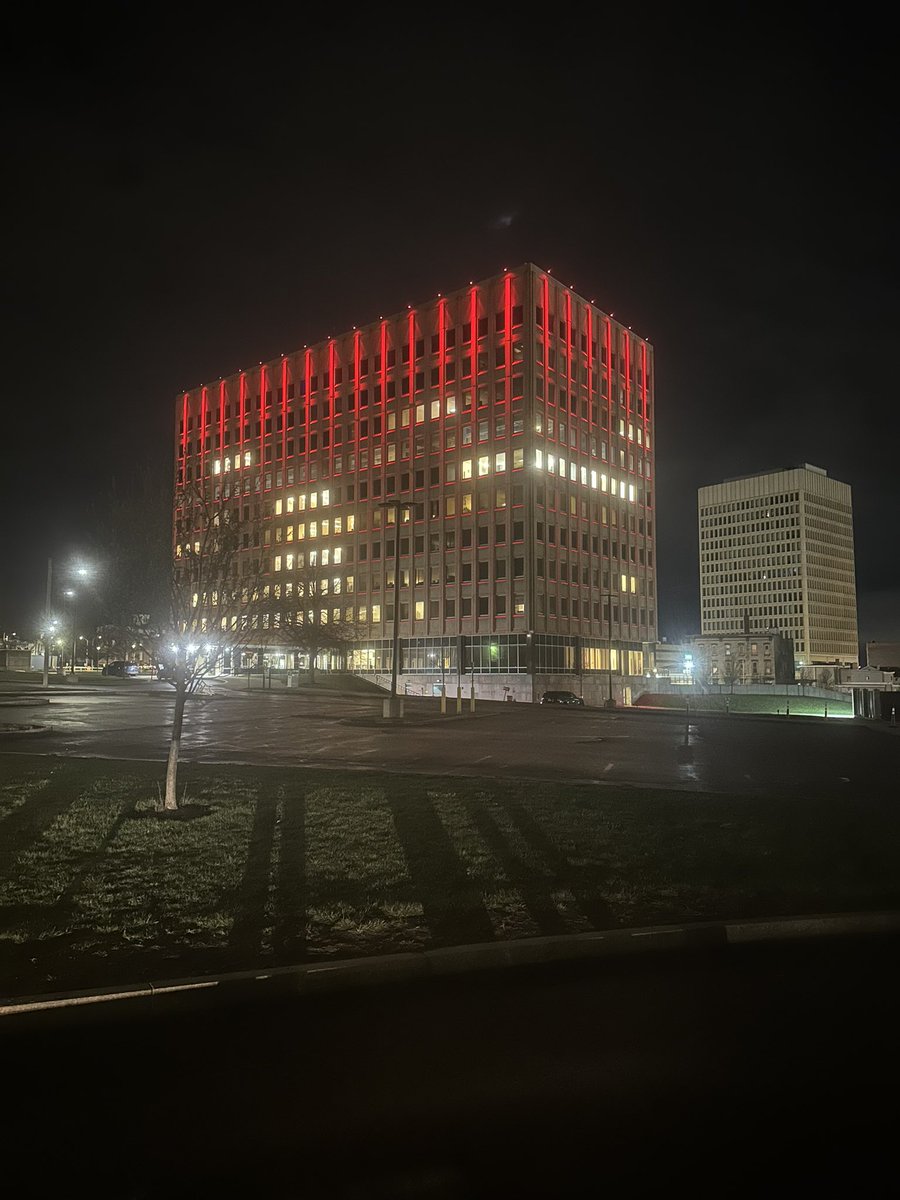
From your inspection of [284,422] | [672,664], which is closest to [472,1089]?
[284,422]

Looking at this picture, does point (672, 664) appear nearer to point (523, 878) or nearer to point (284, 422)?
point (284, 422)

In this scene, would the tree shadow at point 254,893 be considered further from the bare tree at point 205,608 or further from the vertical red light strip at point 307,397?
the vertical red light strip at point 307,397

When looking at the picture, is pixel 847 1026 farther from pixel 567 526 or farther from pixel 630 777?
pixel 567 526

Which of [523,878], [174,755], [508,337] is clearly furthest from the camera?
[508,337]

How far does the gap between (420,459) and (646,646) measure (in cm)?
3347

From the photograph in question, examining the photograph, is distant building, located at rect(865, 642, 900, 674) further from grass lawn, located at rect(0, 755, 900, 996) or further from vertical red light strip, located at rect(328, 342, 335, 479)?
grass lawn, located at rect(0, 755, 900, 996)

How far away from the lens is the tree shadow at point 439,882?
7.16 m

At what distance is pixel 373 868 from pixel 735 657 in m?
145

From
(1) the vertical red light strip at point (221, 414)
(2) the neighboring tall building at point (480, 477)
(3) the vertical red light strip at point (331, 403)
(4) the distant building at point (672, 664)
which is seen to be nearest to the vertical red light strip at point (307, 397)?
(2) the neighboring tall building at point (480, 477)

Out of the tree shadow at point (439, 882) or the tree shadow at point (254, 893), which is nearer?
the tree shadow at point (254, 893)

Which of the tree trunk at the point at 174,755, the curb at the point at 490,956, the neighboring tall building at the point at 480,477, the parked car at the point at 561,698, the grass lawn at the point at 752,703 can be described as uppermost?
the neighboring tall building at the point at 480,477

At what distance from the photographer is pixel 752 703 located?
233ft

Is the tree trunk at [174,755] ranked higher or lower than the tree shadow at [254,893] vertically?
higher

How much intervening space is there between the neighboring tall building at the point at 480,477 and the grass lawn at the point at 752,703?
30.8 ft
